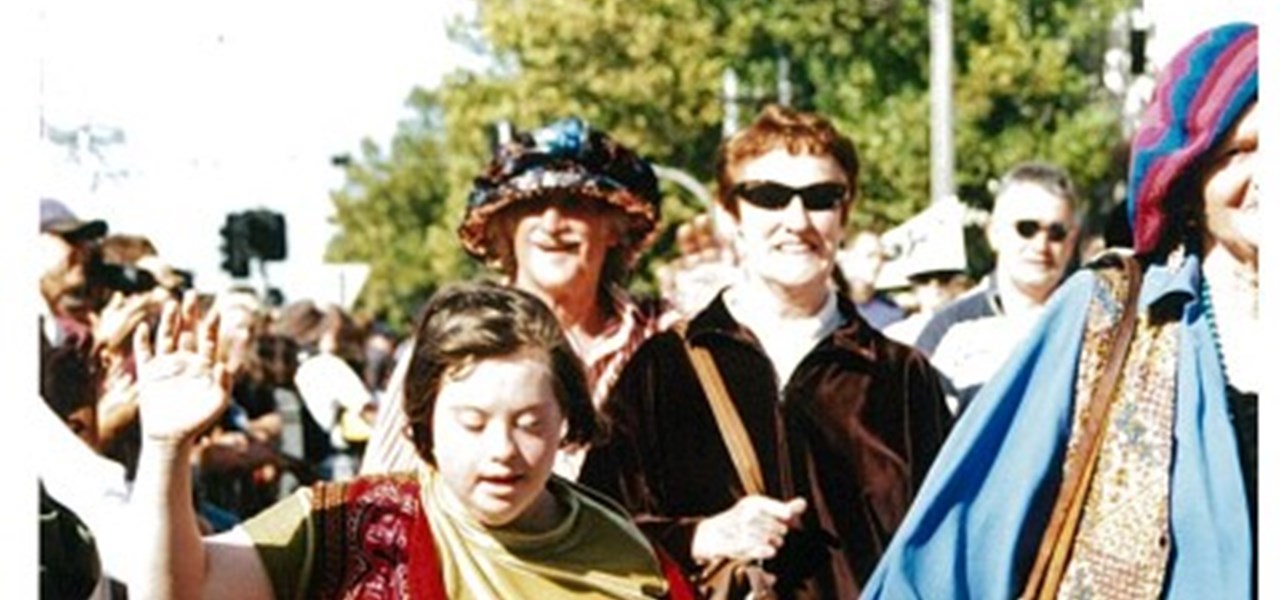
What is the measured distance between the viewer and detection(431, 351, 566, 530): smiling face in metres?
2.71

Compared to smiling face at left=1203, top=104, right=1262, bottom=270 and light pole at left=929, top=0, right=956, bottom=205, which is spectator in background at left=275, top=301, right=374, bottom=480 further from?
smiling face at left=1203, top=104, right=1262, bottom=270

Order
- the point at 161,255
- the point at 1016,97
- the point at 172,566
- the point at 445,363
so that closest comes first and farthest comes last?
the point at 172,566 < the point at 445,363 < the point at 161,255 < the point at 1016,97

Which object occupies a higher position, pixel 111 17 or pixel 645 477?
pixel 111 17

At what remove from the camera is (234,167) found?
13.6 feet

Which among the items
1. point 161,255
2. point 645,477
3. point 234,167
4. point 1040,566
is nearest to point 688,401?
point 645,477

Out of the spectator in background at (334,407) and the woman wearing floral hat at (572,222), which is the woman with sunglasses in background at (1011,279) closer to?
the woman wearing floral hat at (572,222)

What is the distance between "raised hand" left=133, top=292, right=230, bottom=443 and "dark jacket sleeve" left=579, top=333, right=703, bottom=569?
0.62 metres

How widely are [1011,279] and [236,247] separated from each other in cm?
191

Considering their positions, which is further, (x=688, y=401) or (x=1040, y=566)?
(x=688, y=401)

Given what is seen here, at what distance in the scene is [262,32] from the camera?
11.6 ft

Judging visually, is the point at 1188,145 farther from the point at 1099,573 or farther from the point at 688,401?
the point at 688,401

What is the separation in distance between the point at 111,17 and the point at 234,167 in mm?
750

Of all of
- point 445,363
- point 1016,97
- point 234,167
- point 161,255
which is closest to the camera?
point 445,363

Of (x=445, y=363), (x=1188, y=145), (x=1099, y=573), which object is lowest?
(x=1099, y=573)
